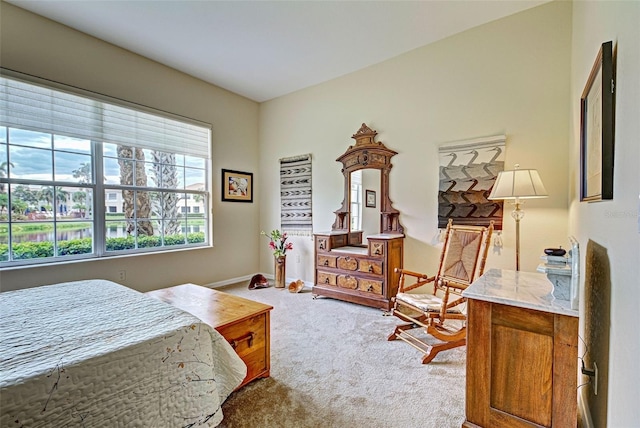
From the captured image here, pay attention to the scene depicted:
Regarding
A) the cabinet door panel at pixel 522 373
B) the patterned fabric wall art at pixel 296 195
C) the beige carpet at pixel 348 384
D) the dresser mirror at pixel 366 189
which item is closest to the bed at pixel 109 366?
the beige carpet at pixel 348 384

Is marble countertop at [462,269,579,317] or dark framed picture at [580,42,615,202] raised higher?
dark framed picture at [580,42,615,202]

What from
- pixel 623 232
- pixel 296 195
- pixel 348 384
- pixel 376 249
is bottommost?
pixel 348 384

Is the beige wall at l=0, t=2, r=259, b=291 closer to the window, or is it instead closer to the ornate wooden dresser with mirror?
the window

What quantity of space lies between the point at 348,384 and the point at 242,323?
798 millimetres

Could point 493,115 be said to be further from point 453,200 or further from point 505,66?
point 453,200

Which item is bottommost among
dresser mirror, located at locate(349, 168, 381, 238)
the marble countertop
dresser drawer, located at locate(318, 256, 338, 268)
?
dresser drawer, located at locate(318, 256, 338, 268)

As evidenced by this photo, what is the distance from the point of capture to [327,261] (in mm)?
3707

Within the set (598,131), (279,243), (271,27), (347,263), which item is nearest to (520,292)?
(598,131)

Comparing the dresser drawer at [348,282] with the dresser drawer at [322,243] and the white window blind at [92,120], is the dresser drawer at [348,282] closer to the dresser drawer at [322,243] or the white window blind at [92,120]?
the dresser drawer at [322,243]

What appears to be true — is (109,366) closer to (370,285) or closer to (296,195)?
(370,285)

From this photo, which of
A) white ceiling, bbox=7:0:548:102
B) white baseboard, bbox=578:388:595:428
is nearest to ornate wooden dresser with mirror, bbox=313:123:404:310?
white ceiling, bbox=7:0:548:102

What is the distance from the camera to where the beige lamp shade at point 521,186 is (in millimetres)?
2212

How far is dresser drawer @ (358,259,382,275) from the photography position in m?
3.29

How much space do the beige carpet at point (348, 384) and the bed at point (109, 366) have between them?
37cm
